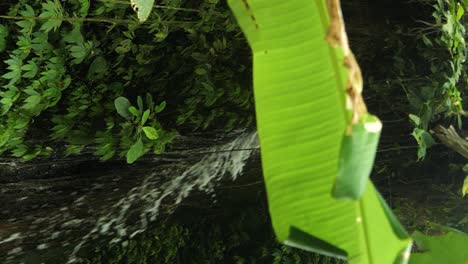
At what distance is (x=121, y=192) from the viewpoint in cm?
117

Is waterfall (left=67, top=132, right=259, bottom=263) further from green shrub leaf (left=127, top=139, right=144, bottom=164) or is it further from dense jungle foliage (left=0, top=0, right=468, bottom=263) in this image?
green shrub leaf (left=127, top=139, right=144, bottom=164)

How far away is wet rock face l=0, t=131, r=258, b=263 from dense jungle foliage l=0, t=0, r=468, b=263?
52 mm

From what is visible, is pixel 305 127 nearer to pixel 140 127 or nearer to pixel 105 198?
pixel 140 127

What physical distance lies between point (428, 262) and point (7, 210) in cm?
78

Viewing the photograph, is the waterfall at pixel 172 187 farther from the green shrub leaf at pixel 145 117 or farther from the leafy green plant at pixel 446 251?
the leafy green plant at pixel 446 251

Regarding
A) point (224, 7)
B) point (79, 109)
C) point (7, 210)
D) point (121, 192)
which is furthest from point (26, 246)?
point (224, 7)

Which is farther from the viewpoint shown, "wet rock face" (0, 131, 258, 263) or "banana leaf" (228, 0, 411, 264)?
"wet rock face" (0, 131, 258, 263)

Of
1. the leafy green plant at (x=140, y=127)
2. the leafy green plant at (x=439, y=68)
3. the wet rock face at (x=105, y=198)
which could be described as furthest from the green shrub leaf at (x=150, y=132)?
the leafy green plant at (x=439, y=68)

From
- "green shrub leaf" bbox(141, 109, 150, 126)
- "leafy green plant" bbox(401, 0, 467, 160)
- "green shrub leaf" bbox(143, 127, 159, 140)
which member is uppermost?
"green shrub leaf" bbox(141, 109, 150, 126)

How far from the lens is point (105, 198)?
1.16 m

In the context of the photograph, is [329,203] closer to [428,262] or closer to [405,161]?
[428,262]

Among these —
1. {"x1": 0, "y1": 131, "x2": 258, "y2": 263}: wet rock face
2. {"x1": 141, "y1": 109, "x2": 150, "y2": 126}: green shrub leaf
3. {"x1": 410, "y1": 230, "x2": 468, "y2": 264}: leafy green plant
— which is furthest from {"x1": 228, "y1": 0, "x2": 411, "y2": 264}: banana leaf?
{"x1": 0, "y1": 131, "x2": 258, "y2": 263}: wet rock face

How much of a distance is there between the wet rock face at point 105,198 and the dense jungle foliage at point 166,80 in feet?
0.17

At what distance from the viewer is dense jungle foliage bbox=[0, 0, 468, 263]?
1006 mm
